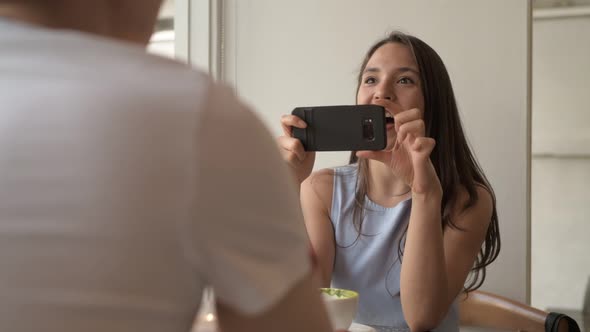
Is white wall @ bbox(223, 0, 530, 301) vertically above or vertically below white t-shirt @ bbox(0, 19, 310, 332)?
above

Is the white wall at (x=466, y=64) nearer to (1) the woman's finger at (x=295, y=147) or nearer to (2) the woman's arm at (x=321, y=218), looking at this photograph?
(2) the woman's arm at (x=321, y=218)

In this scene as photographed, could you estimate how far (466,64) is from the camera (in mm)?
1952

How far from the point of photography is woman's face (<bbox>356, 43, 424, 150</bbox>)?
1.49 metres

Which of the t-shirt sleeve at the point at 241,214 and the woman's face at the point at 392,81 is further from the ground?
the woman's face at the point at 392,81

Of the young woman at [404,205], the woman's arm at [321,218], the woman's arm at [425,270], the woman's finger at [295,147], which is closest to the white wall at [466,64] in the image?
the young woman at [404,205]

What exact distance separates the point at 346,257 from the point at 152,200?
1188 millimetres

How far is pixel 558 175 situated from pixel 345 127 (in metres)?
1.07

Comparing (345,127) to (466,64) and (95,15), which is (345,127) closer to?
(466,64)

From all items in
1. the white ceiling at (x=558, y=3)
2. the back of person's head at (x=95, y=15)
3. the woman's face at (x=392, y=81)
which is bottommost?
the back of person's head at (x=95, y=15)

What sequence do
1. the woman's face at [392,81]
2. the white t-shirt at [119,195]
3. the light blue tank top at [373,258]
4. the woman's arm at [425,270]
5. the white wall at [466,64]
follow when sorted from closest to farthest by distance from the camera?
1. the white t-shirt at [119,195]
2. the woman's arm at [425,270]
3. the light blue tank top at [373,258]
4. the woman's face at [392,81]
5. the white wall at [466,64]

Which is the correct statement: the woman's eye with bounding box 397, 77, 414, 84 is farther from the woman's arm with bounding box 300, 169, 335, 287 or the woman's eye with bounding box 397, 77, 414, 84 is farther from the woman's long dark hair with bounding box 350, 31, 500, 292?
the woman's arm with bounding box 300, 169, 335, 287

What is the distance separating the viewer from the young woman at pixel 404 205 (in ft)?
4.17

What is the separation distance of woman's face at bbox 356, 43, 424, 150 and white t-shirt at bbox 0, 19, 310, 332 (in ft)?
3.82

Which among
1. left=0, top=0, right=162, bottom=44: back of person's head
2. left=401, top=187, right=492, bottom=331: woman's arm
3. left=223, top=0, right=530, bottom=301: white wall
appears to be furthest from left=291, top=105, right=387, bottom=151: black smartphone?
left=0, top=0, right=162, bottom=44: back of person's head
